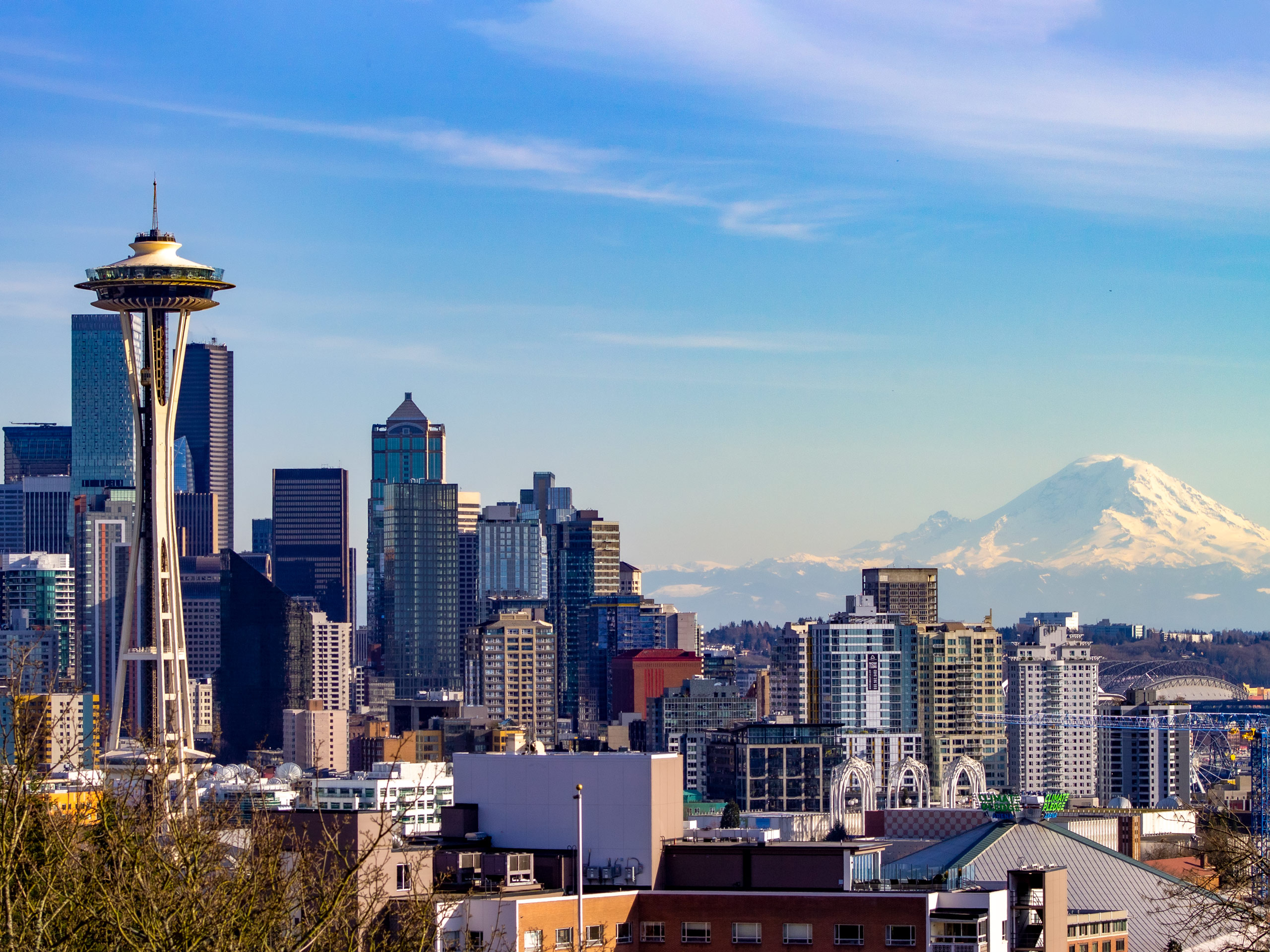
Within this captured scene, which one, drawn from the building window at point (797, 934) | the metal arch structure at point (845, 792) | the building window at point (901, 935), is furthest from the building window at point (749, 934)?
the metal arch structure at point (845, 792)

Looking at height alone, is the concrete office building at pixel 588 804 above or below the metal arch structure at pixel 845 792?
above

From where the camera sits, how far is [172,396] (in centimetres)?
12194

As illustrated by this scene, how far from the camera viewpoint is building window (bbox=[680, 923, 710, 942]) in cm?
5175

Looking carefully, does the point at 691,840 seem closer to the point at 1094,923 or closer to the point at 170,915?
the point at 1094,923

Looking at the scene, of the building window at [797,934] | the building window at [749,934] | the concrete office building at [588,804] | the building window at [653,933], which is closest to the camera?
the building window at [797,934]

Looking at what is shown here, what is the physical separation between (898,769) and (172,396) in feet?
310

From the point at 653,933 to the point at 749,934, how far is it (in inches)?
88.8

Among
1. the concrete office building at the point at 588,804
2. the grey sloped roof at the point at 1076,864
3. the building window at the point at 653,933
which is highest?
the concrete office building at the point at 588,804

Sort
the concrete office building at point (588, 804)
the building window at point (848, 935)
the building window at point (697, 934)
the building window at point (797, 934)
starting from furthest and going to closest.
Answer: the concrete office building at point (588, 804)
the building window at point (697, 934)
the building window at point (797, 934)
the building window at point (848, 935)

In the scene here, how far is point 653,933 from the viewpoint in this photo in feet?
171

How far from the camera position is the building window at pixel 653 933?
51.9 metres

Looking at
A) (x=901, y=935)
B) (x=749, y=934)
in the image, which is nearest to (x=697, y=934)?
(x=749, y=934)

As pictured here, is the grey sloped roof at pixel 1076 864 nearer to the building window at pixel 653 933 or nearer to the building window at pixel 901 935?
the building window at pixel 901 935

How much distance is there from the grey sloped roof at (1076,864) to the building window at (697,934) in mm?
22094
